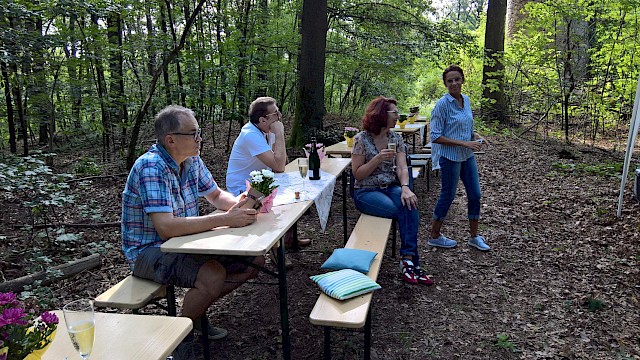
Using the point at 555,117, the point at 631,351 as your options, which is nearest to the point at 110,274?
the point at 631,351

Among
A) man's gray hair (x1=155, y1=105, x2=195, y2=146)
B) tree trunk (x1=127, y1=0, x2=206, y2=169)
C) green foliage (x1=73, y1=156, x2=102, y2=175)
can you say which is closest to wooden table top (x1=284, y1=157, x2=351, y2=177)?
man's gray hair (x1=155, y1=105, x2=195, y2=146)

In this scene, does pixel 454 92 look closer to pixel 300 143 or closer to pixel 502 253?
pixel 502 253

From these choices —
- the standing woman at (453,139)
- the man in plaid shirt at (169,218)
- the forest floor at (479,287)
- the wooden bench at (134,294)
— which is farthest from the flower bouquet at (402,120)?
the wooden bench at (134,294)

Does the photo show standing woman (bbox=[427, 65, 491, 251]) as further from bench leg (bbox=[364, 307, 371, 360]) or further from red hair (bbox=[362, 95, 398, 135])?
bench leg (bbox=[364, 307, 371, 360])

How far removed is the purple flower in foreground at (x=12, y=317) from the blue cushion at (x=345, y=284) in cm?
155

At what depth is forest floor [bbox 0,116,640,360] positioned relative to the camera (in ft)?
9.51

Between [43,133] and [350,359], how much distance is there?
1131 cm

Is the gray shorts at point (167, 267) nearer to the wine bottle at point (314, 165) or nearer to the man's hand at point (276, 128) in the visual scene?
the wine bottle at point (314, 165)

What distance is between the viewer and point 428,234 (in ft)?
15.9

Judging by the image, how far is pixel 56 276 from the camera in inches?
132

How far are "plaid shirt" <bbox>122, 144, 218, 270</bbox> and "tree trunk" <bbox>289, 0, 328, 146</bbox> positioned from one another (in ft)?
14.3

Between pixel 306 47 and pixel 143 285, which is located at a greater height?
pixel 306 47

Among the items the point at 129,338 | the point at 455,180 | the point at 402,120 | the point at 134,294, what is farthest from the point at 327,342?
the point at 402,120

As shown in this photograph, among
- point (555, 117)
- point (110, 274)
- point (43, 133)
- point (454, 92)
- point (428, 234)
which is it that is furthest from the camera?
point (43, 133)
